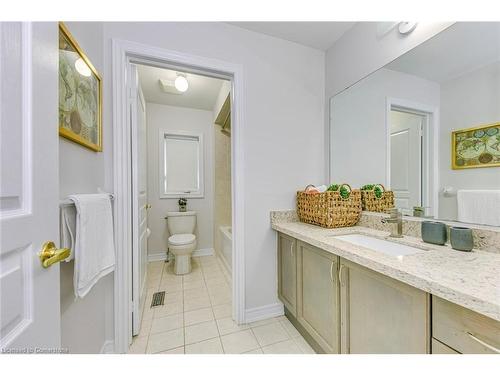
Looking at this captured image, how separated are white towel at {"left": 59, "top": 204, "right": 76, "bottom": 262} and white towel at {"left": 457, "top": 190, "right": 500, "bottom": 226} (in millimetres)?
1896

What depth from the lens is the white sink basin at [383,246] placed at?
108 cm

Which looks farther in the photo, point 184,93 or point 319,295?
point 184,93

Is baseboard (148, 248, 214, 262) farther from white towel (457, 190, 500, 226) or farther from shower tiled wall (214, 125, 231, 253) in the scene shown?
white towel (457, 190, 500, 226)

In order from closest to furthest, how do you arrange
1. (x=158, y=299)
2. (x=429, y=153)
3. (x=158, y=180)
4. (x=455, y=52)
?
1. (x=455, y=52)
2. (x=429, y=153)
3. (x=158, y=299)
4. (x=158, y=180)

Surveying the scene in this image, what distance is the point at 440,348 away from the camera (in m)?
0.63

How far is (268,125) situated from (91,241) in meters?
1.40

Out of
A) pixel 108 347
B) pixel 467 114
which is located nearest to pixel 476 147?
pixel 467 114

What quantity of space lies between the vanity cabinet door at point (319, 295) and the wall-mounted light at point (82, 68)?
1616mm

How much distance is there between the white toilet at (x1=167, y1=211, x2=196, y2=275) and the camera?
245cm

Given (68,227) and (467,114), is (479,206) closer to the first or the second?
(467,114)

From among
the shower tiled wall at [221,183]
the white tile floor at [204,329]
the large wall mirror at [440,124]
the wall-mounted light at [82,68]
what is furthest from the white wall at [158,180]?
the large wall mirror at [440,124]

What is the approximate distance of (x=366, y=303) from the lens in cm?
88

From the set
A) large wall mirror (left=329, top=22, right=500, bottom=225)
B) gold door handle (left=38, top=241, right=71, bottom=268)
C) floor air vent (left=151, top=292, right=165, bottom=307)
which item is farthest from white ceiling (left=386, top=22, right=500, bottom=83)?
floor air vent (left=151, top=292, right=165, bottom=307)

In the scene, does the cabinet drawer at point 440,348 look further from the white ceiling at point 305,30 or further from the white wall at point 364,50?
the white ceiling at point 305,30
